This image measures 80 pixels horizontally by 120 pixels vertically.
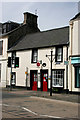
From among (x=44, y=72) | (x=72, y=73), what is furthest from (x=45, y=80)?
(x=72, y=73)

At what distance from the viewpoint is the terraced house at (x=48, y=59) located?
57.9 ft

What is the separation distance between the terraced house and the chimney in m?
3.59

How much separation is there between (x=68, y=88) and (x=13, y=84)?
9.11 metres

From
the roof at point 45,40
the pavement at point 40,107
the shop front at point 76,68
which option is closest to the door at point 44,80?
the roof at point 45,40

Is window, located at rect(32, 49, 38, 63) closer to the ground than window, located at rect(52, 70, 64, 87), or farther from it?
farther from it

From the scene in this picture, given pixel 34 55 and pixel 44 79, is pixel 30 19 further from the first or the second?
pixel 44 79

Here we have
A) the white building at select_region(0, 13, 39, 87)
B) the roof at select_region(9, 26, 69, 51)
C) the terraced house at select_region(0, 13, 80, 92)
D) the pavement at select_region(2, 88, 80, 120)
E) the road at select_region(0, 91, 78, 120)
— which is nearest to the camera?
the road at select_region(0, 91, 78, 120)

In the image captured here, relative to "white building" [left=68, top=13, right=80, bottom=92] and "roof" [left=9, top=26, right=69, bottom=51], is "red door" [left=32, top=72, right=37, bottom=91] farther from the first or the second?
"white building" [left=68, top=13, right=80, bottom=92]

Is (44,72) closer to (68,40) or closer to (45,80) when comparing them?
(45,80)

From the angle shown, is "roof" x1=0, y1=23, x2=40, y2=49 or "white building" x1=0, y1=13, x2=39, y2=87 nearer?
"white building" x1=0, y1=13, x2=39, y2=87

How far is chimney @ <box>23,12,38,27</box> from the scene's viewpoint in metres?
28.9

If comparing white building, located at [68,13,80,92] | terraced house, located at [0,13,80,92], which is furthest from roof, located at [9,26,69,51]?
white building, located at [68,13,80,92]

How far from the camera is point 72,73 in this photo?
17.6m

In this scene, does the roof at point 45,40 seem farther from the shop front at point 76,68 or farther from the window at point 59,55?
the shop front at point 76,68
